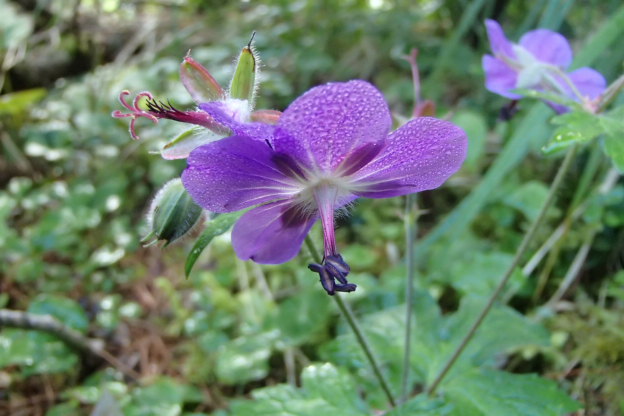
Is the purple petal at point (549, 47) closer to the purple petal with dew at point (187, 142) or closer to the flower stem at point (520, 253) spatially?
the flower stem at point (520, 253)

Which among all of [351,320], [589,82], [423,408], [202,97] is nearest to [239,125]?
[202,97]

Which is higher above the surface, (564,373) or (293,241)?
(293,241)

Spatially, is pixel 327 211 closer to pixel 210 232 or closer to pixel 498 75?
pixel 210 232

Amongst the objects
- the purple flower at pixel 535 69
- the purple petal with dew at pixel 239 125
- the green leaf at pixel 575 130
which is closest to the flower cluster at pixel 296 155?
the purple petal with dew at pixel 239 125

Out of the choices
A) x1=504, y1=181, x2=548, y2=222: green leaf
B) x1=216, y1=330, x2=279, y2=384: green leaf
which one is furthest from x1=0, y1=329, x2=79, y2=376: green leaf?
x1=504, y1=181, x2=548, y2=222: green leaf

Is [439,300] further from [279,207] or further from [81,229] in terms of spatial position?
[81,229]

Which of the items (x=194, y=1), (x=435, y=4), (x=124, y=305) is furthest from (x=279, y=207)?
(x=194, y=1)
